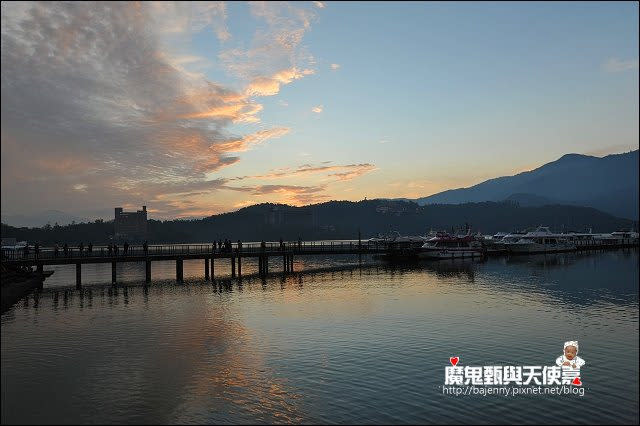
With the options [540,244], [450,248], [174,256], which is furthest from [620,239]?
[174,256]

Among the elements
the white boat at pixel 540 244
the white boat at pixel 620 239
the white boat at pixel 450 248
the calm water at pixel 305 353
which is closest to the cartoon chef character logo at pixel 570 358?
the calm water at pixel 305 353

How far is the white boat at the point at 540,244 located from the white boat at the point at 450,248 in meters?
17.6

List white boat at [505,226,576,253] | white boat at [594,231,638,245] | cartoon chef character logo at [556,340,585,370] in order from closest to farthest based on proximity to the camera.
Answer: cartoon chef character logo at [556,340,585,370]
white boat at [505,226,576,253]
white boat at [594,231,638,245]

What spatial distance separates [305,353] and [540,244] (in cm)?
11886

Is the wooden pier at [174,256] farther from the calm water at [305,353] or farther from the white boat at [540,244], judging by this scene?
the white boat at [540,244]

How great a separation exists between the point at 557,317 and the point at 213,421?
98.7 ft

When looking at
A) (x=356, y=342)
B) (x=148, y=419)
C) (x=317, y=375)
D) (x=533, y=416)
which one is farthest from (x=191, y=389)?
(x=533, y=416)

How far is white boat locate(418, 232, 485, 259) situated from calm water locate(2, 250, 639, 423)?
172 ft

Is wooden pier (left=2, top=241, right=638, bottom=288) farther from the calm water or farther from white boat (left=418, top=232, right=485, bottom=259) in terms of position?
the calm water

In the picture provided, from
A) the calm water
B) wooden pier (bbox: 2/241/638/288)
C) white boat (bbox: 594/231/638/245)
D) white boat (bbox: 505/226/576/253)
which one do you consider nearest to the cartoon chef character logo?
the calm water

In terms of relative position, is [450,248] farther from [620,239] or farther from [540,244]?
[620,239]

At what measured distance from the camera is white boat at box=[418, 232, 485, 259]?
108688mm

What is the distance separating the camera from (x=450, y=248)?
10994cm

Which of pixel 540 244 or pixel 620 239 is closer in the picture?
pixel 540 244
